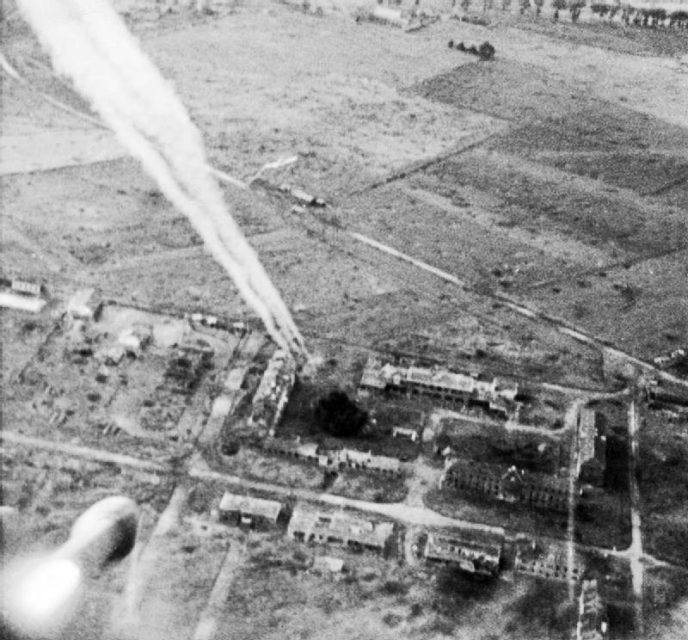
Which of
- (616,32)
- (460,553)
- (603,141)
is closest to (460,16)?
(616,32)

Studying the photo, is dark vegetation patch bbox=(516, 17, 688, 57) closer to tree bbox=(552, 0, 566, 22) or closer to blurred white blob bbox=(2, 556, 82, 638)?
tree bbox=(552, 0, 566, 22)

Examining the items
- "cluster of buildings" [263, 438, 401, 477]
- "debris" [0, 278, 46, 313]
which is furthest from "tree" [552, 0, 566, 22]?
"cluster of buildings" [263, 438, 401, 477]

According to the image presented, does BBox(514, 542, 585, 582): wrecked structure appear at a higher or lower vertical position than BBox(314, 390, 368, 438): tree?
lower

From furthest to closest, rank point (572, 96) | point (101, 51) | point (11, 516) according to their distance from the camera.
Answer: point (572, 96), point (101, 51), point (11, 516)

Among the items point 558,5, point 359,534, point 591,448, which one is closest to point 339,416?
point 359,534

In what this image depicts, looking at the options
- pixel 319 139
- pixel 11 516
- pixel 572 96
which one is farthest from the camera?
pixel 572 96

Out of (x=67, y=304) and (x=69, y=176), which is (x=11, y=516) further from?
(x=69, y=176)
